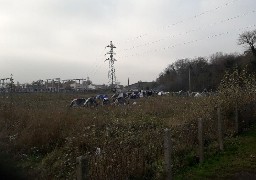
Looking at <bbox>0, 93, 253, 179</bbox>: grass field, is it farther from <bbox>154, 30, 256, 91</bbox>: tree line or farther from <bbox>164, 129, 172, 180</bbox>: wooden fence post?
<bbox>154, 30, 256, 91</bbox>: tree line

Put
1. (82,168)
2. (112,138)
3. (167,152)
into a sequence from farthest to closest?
(112,138)
(167,152)
(82,168)

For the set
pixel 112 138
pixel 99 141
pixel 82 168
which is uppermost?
pixel 82 168

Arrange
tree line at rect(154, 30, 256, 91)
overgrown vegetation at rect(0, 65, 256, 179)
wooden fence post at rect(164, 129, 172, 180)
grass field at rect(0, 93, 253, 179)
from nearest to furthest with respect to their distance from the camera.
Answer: grass field at rect(0, 93, 253, 179) → overgrown vegetation at rect(0, 65, 256, 179) → wooden fence post at rect(164, 129, 172, 180) → tree line at rect(154, 30, 256, 91)

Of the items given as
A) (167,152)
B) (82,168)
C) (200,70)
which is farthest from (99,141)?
(200,70)

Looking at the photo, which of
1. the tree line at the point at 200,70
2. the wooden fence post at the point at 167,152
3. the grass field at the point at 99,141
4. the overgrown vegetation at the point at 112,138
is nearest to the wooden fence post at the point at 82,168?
the overgrown vegetation at the point at 112,138

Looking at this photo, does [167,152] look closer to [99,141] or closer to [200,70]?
[99,141]

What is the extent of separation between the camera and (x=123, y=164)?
327 inches

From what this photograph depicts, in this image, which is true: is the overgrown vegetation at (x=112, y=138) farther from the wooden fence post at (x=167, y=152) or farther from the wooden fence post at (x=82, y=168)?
the wooden fence post at (x=82, y=168)

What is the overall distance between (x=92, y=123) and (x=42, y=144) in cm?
259

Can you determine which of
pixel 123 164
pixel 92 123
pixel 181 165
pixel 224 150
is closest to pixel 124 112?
pixel 92 123

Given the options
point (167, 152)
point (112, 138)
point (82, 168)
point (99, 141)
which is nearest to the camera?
point (82, 168)

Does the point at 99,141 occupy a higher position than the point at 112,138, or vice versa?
the point at 112,138

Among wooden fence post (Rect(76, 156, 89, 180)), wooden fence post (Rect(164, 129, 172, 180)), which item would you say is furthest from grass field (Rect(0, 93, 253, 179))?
wooden fence post (Rect(76, 156, 89, 180))

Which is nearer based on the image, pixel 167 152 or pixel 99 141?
pixel 167 152
